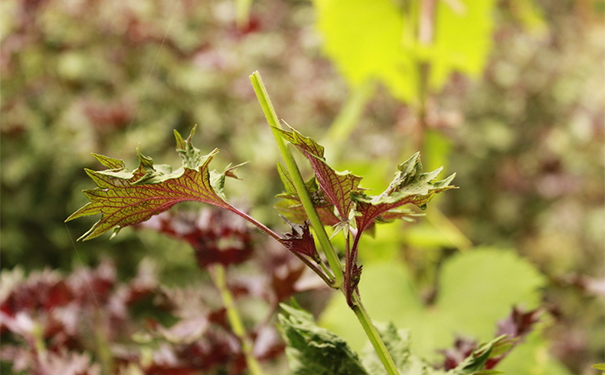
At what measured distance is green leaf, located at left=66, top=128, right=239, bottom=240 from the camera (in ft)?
0.64

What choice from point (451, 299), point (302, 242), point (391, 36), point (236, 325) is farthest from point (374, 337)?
point (391, 36)

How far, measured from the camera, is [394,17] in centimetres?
70

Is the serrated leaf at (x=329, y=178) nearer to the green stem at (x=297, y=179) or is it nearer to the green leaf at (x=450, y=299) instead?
the green stem at (x=297, y=179)

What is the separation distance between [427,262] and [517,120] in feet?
3.31

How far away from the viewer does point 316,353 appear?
0.79ft

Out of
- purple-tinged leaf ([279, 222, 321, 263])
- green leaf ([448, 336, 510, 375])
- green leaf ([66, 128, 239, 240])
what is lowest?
green leaf ([448, 336, 510, 375])

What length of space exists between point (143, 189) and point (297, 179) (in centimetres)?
6

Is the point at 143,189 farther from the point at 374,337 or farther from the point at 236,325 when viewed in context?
the point at 236,325

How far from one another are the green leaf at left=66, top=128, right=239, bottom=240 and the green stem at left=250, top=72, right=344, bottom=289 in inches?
1.0

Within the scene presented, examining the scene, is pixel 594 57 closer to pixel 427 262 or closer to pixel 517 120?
pixel 517 120

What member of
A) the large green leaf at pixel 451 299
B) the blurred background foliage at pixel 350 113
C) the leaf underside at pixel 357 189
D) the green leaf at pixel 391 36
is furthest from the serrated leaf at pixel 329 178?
the green leaf at pixel 391 36

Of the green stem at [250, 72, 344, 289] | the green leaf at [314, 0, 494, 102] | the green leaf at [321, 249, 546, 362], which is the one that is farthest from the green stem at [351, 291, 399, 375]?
the green leaf at [314, 0, 494, 102]

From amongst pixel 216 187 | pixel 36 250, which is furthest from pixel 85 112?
pixel 216 187

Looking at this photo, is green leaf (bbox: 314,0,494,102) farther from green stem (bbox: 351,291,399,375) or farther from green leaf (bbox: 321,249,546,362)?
green stem (bbox: 351,291,399,375)
